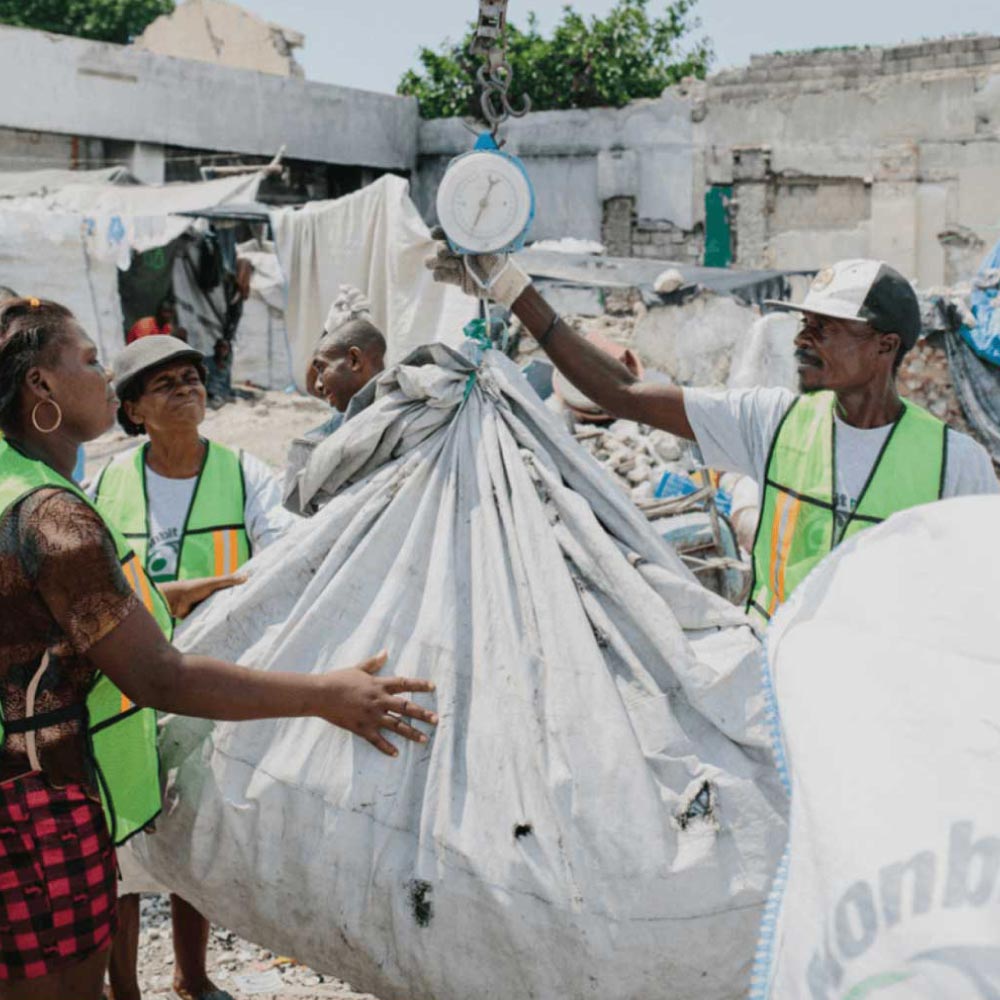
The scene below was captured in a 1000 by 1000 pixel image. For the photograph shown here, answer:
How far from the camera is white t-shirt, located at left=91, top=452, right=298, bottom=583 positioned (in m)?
2.82

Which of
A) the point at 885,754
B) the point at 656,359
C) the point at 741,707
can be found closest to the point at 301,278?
the point at 656,359

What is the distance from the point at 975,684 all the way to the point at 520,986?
92 centimetres

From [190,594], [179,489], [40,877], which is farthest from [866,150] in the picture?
[40,877]

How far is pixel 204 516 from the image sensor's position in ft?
9.39

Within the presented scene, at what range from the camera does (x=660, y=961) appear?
159 cm

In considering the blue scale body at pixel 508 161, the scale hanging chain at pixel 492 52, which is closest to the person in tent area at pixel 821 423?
the blue scale body at pixel 508 161

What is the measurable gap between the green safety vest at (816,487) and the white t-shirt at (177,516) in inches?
43.8

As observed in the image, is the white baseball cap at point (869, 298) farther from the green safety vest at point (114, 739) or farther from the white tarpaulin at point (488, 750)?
the green safety vest at point (114, 739)

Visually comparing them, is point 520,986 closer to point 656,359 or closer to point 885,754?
point 885,754

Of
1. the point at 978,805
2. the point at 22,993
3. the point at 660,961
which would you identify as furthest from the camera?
the point at 22,993

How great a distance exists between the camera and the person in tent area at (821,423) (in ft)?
8.01

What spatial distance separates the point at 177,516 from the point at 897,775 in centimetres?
222

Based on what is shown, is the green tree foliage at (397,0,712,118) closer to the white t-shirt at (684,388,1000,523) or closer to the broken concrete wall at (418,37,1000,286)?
the broken concrete wall at (418,37,1000,286)

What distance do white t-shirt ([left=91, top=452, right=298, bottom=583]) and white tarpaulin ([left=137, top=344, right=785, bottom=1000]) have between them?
776mm
